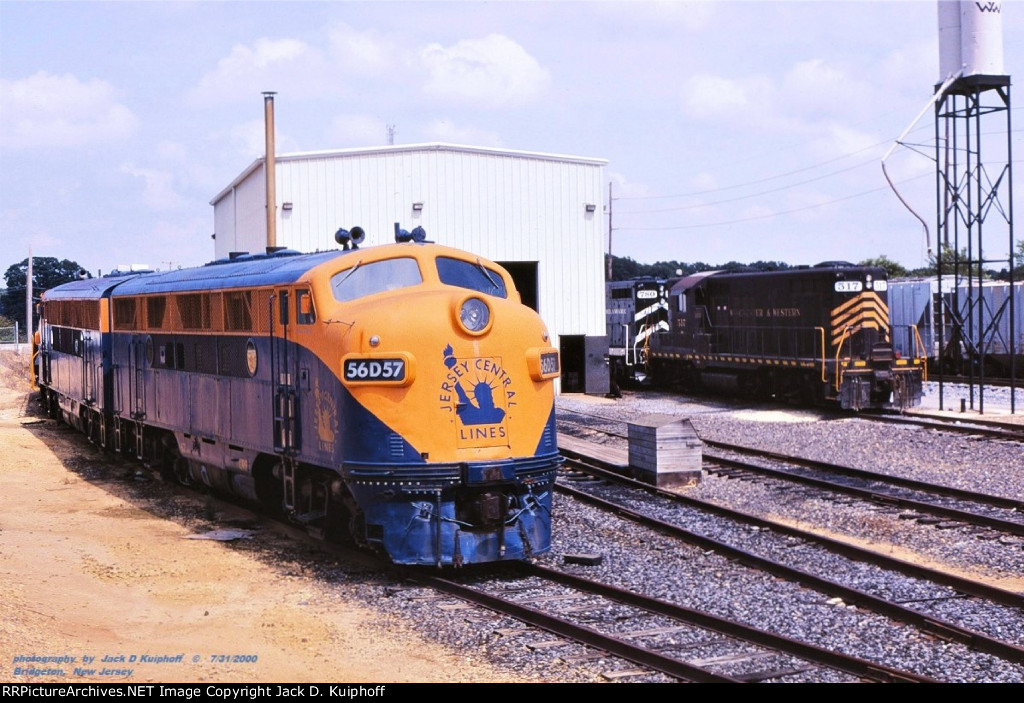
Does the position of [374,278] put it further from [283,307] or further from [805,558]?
[805,558]

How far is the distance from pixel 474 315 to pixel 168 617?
12.4ft

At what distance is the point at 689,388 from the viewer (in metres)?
34.8

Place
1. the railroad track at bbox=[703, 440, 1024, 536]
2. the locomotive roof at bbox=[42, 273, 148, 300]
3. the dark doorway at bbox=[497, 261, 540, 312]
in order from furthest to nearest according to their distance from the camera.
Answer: the dark doorway at bbox=[497, 261, 540, 312]
the locomotive roof at bbox=[42, 273, 148, 300]
the railroad track at bbox=[703, 440, 1024, 536]

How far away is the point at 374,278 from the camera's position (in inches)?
432

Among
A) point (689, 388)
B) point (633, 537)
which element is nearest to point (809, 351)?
point (689, 388)

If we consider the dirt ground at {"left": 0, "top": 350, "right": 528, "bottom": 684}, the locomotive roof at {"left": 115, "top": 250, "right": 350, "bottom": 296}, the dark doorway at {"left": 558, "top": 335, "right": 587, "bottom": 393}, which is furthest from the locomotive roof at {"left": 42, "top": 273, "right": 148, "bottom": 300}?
the dark doorway at {"left": 558, "top": 335, "right": 587, "bottom": 393}

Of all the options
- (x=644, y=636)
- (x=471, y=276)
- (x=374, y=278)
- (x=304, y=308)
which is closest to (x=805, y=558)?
(x=644, y=636)

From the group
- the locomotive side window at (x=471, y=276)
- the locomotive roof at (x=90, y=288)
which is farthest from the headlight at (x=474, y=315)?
the locomotive roof at (x=90, y=288)

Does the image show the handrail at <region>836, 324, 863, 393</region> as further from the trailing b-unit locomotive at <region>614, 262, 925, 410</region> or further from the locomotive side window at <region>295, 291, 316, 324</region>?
the locomotive side window at <region>295, 291, 316, 324</region>

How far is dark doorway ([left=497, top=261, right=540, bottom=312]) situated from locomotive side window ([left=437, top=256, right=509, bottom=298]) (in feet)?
68.2

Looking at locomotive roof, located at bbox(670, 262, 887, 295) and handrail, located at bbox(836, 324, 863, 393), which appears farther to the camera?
locomotive roof, located at bbox(670, 262, 887, 295)

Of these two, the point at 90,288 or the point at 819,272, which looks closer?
the point at 90,288

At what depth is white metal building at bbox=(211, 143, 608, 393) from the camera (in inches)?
1148
